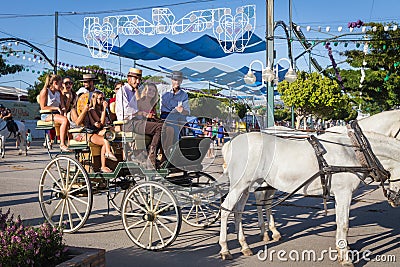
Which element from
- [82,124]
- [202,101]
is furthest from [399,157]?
[82,124]

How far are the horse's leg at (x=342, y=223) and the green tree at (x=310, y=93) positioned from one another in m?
19.8

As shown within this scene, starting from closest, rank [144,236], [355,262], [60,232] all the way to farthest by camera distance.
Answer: [60,232] < [355,262] < [144,236]

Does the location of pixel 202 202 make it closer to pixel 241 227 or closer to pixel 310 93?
pixel 241 227

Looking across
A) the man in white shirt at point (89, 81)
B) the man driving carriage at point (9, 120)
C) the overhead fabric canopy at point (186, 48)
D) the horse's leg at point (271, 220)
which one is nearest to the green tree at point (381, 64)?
the overhead fabric canopy at point (186, 48)

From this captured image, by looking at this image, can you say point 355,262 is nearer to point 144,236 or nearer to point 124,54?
point 144,236

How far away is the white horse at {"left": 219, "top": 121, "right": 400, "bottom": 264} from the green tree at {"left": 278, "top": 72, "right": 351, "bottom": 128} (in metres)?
19.4

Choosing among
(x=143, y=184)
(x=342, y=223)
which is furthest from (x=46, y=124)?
(x=342, y=223)

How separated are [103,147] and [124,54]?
31.9 ft

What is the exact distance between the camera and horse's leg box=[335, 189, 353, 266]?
5.47 metres

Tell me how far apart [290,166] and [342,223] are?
3.08 ft

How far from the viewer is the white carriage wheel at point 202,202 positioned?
6695 mm

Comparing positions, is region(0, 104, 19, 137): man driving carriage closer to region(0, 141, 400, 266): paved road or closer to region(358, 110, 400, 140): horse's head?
region(0, 141, 400, 266): paved road

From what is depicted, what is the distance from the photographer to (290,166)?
5785mm

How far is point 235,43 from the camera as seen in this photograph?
13.3m
